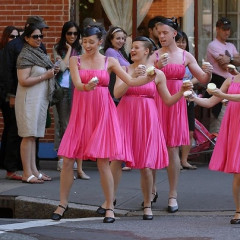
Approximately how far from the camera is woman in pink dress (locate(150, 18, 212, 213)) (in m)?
10.1

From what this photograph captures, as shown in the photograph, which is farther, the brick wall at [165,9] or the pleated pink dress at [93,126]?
the brick wall at [165,9]

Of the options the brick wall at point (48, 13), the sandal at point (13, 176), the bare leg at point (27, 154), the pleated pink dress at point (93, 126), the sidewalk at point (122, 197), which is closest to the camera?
the pleated pink dress at point (93, 126)

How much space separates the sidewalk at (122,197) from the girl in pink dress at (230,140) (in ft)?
2.83

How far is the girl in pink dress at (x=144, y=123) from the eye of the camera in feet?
31.4

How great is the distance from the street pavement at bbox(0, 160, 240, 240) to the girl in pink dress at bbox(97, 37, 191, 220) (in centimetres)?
49

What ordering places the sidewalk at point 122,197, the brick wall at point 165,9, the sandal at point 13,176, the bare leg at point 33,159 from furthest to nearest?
the brick wall at point 165,9, the sandal at point 13,176, the bare leg at point 33,159, the sidewalk at point 122,197

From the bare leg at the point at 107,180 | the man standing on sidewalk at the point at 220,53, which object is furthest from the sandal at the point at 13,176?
the man standing on sidewalk at the point at 220,53

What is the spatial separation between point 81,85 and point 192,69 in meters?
1.60

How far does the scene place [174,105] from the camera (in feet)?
33.5

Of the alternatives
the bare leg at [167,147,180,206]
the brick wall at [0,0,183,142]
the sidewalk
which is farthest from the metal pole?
the bare leg at [167,147,180,206]

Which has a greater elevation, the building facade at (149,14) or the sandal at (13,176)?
the building facade at (149,14)

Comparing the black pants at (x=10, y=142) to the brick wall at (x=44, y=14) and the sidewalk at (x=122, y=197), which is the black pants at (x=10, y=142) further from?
the brick wall at (x=44, y=14)

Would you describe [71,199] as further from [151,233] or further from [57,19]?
[57,19]

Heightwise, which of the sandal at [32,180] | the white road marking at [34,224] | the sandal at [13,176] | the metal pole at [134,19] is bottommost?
the sandal at [13,176]
